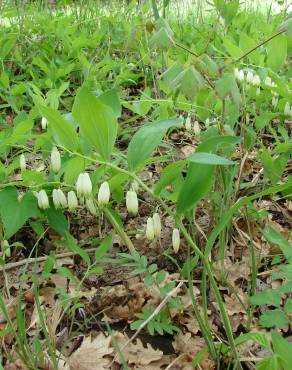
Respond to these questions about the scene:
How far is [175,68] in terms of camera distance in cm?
128

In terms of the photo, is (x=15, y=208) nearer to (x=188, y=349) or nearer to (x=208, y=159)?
(x=188, y=349)

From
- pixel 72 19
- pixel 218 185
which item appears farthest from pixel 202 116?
pixel 72 19

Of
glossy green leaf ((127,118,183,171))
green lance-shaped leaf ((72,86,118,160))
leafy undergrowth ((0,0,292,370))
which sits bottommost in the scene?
leafy undergrowth ((0,0,292,370))

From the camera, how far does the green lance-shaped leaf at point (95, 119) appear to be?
1.05 meters

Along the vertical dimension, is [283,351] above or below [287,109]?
below

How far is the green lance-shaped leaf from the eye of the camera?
1.05 metres

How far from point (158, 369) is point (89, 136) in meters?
0.75

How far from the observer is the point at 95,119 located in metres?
1.08

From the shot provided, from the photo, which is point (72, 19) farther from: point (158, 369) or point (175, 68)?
point (158, 369)

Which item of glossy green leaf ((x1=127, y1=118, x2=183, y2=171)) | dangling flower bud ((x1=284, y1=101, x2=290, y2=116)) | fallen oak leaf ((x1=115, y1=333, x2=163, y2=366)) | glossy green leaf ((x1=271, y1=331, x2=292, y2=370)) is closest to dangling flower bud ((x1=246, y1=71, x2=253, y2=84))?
dangling flower bud ((x1=284, y1=101, x2=290, y2=116))

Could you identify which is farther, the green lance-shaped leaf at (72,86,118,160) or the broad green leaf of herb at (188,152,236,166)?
the green lance-shaped leaf at (72,86,118,160)

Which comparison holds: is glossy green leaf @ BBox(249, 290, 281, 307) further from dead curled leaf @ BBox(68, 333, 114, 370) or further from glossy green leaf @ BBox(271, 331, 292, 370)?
dead curled leaf @ BBox(68, 333, 114, 370)

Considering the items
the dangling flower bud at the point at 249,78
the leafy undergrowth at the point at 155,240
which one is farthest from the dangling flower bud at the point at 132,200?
the dangling flower bud at the point at 249,78

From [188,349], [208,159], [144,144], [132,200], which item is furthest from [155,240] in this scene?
[208,159]
